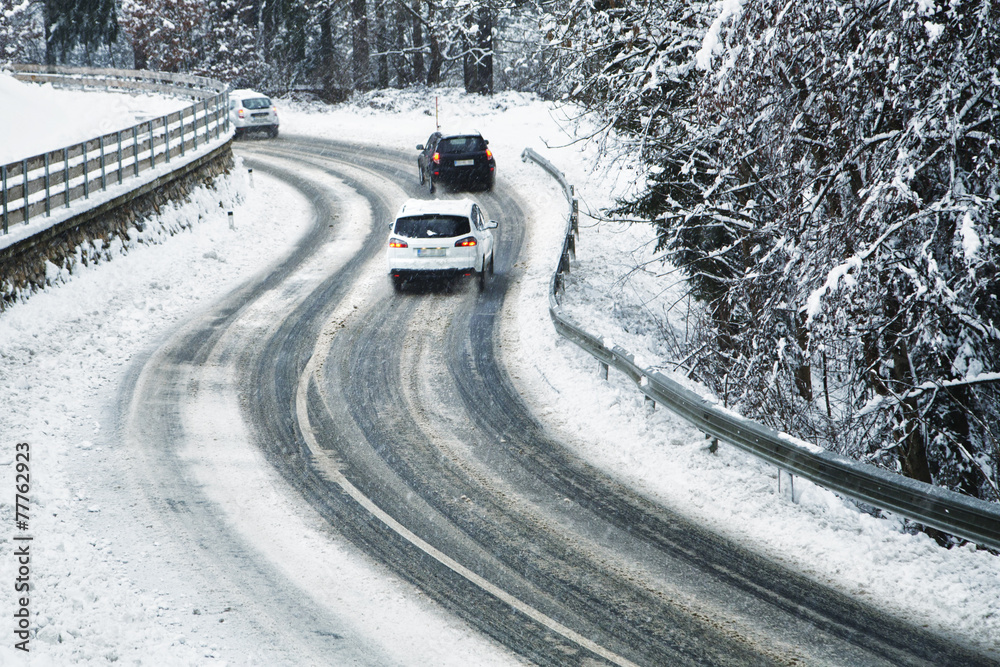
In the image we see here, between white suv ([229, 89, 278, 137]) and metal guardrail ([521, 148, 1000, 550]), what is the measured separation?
29.1 m

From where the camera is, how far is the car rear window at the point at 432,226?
1709cm

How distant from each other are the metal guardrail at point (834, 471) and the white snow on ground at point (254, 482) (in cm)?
44

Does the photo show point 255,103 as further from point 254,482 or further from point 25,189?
point 254,482

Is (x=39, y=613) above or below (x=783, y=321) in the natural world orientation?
below

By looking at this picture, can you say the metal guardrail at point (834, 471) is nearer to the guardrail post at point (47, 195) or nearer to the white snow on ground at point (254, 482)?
the white snow on ground at point (254, 482)

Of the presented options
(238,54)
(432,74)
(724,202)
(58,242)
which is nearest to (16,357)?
(58,242)

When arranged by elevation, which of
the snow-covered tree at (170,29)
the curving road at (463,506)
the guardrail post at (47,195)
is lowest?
the curving road at (463,506)

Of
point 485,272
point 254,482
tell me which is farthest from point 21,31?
point 254,482

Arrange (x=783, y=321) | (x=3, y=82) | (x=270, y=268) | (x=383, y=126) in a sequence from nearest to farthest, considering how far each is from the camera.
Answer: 1. (x=783, y=321)
2. (x=270, y=268)
3. (x=3, y=82)
4. (x=383, y=126)

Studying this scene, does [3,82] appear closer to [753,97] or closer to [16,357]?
[16,357]

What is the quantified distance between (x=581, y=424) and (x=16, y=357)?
8.15 meters

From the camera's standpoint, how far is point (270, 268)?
19531 mm

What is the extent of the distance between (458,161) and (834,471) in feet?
65.1

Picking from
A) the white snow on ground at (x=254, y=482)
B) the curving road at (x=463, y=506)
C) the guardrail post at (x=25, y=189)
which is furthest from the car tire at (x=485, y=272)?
the guardrail post at (x=25, y=189)
